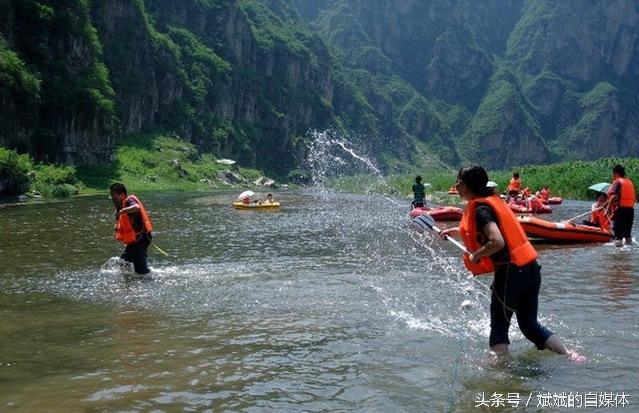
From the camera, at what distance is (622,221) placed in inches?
670

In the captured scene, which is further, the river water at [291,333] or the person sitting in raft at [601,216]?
the person sitting in raft at [601,216]

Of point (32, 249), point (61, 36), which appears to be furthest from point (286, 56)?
point (32, 249)

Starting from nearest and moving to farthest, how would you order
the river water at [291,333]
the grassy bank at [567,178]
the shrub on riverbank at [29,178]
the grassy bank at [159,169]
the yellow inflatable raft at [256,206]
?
the river water at [291,333] → the yellow inflatable raft at [256,206] → the shrub on riverbank at [29,178] → the grassy bank at [567,178] → the grassy bank at [159,169]

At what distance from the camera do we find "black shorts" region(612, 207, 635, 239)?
55.8 ft

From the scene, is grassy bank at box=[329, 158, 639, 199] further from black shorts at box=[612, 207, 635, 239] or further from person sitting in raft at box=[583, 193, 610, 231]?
black shorts at box=[612, 207, 635, 239]

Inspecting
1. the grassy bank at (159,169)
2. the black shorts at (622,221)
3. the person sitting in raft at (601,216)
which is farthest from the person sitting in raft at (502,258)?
the grassy bank at (159,169)

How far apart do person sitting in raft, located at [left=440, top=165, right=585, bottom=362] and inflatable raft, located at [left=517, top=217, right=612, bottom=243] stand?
39.0ft

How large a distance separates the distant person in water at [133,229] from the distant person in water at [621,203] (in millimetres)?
11715

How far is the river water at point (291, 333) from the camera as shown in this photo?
6.20m

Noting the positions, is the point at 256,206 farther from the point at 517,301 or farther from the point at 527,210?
the point at 517,301

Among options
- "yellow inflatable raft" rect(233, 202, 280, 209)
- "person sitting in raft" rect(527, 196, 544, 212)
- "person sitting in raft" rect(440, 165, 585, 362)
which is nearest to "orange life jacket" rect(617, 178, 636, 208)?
"person sitting in raft" rect(440, 165, 585, 362)

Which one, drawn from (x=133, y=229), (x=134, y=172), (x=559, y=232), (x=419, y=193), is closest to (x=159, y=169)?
(x=134, y=172)

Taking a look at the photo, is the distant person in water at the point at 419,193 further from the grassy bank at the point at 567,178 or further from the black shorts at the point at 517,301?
the black shorts at the point at 517,301

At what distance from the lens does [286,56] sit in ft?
563
